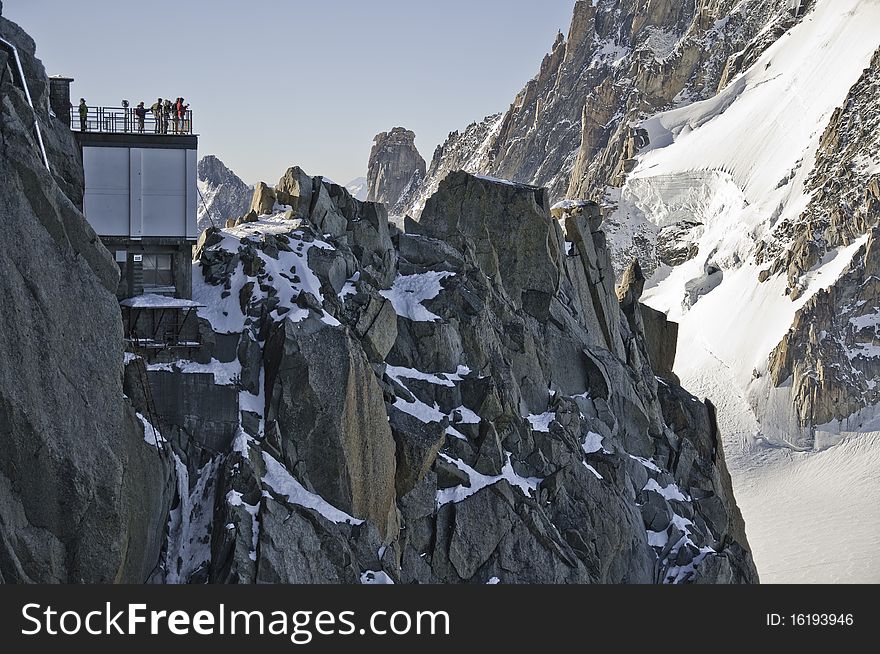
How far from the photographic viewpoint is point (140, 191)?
1492 inches

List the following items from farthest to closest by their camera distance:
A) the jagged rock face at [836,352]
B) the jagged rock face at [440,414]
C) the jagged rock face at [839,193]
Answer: the jagged rock face at [839,193] → the jagged rock face at [836,352] → the jagged rock face at [440,414]

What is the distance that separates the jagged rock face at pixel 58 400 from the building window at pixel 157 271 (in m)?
7.91

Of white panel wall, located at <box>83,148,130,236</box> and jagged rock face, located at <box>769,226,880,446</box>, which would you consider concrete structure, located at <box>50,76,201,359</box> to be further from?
jagged rock face, located at <box>769,226,880,446</box>

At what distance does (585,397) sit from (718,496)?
899 centimetres

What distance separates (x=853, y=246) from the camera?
166 meters

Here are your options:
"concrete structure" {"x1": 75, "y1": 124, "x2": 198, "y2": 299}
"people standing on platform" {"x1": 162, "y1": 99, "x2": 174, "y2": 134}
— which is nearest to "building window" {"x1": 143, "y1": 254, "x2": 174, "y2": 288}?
"concrete structure" {"x1": 75, "y1": 124, "x2": 198, "y2": 299}

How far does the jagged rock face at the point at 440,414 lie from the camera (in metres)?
35.0

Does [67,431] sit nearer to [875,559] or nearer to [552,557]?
[552,557]

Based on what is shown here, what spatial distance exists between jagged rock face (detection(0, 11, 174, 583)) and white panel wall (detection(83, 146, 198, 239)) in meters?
6.05

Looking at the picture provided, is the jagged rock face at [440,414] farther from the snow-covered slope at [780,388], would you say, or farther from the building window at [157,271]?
the snow-covered slope at [780,388]

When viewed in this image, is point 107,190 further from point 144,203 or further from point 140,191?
point 144,203

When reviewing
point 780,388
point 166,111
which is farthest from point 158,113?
point 780,388

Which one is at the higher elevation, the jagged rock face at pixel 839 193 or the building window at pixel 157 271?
the jagged rock face at pixel 839 193

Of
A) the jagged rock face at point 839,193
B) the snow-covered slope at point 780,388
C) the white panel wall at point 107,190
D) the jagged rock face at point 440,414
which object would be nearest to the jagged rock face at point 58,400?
the jagged rock face at point 440,414
